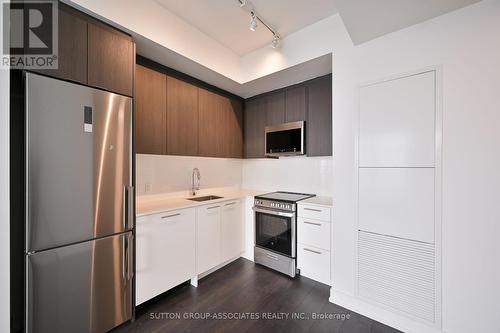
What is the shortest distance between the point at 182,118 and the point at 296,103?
5.28ft

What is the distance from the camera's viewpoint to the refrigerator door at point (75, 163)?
1.35m

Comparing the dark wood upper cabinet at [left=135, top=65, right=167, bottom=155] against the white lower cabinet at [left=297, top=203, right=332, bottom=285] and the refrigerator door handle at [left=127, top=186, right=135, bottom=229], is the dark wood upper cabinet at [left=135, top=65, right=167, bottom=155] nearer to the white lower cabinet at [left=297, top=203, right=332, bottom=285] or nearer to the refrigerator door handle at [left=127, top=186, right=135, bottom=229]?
the refrigerator door handle at [left=127, top=186, right=135, bottom=229]

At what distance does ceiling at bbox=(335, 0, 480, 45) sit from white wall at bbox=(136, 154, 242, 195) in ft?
8.20

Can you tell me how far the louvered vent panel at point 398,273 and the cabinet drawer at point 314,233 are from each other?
0.37m

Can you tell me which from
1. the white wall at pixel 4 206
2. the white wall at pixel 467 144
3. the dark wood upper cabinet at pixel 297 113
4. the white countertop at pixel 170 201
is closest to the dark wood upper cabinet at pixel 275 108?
the dark wood upper cabinet at pixel 297 113

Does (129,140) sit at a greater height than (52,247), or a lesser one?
greater

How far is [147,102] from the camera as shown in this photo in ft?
7.41

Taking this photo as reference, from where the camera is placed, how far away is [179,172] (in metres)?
2.98

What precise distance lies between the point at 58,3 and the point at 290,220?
286cm

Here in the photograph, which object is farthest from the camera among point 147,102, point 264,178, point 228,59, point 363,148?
point 264,178

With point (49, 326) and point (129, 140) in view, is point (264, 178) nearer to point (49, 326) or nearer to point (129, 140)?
point (129, 140)

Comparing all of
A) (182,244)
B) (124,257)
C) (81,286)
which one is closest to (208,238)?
(182,244)

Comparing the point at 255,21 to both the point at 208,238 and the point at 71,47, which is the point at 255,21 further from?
the point at 208,238

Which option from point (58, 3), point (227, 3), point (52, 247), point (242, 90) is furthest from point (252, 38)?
point (52, 247)
